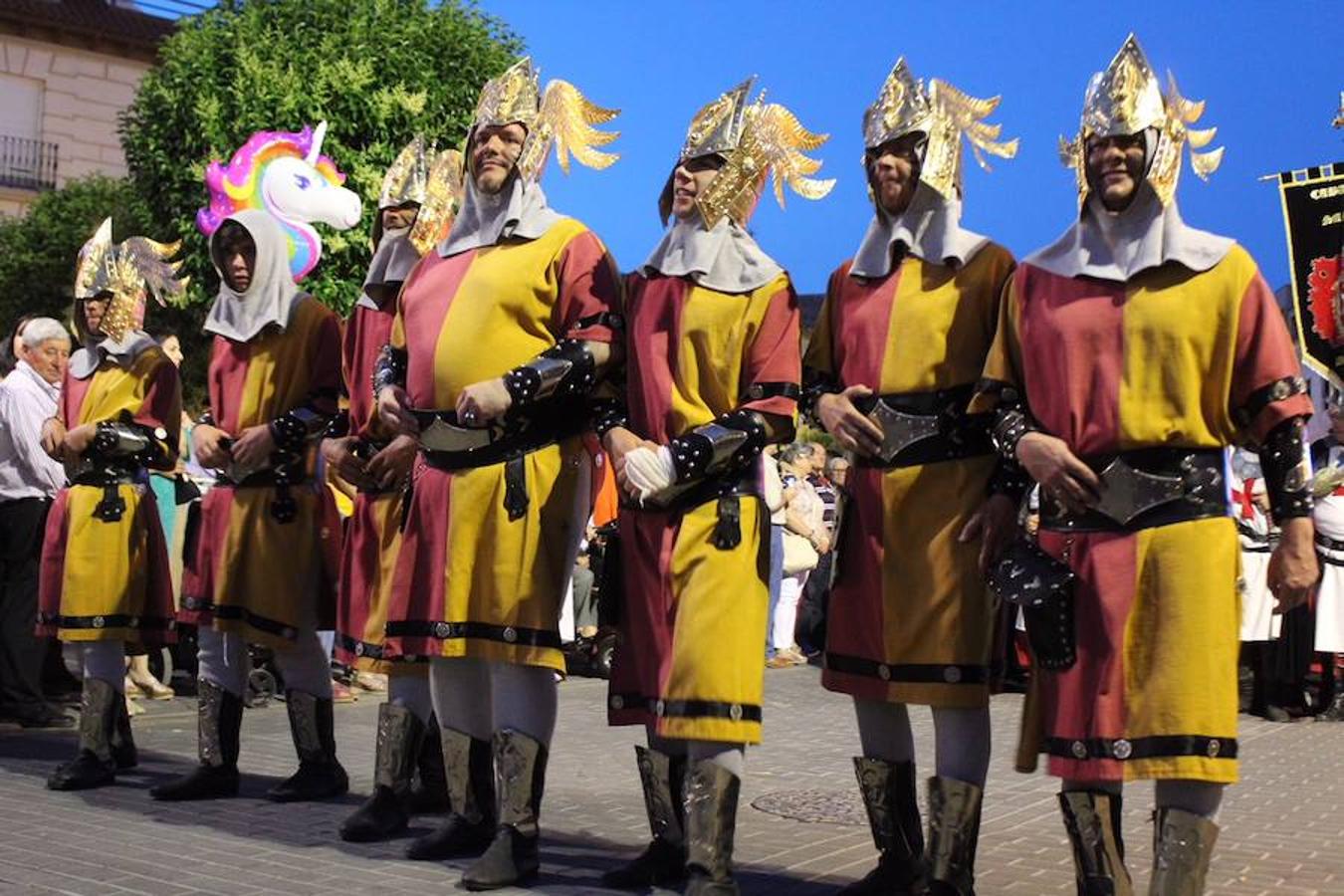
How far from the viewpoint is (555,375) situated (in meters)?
5.34

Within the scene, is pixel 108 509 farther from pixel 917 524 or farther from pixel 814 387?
pixel 917 524

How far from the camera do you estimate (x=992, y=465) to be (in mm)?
4973

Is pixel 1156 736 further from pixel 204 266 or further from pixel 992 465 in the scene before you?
pixel 204 266

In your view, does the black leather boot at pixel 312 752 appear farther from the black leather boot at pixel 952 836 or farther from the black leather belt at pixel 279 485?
the black leather boot at pixel 952 836

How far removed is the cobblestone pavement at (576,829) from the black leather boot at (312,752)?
0.44 feet

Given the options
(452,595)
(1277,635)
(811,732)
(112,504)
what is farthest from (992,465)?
(1277,635)

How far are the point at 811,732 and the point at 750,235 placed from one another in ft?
17.4

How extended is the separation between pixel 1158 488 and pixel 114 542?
14.9 feet

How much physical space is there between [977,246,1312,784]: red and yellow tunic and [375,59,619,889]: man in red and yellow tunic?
1.63m

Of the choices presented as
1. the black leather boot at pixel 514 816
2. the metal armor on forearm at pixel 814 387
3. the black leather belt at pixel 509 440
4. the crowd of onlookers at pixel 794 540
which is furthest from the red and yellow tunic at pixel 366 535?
the crowd of onlookers at pixel 794 540

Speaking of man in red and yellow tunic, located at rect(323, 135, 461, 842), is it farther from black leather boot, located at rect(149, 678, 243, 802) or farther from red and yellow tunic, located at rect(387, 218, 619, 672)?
black leather boot, located at rect(149, 678, 243, 802)

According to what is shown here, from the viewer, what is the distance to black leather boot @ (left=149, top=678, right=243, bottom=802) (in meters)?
6.82

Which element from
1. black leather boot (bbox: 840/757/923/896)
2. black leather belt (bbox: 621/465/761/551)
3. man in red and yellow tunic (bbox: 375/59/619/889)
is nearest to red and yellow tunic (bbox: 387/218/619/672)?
man in red and yellow tunic (bbox: 375/59/619/889)

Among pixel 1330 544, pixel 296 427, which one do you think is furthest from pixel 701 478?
pixel 1330 544
